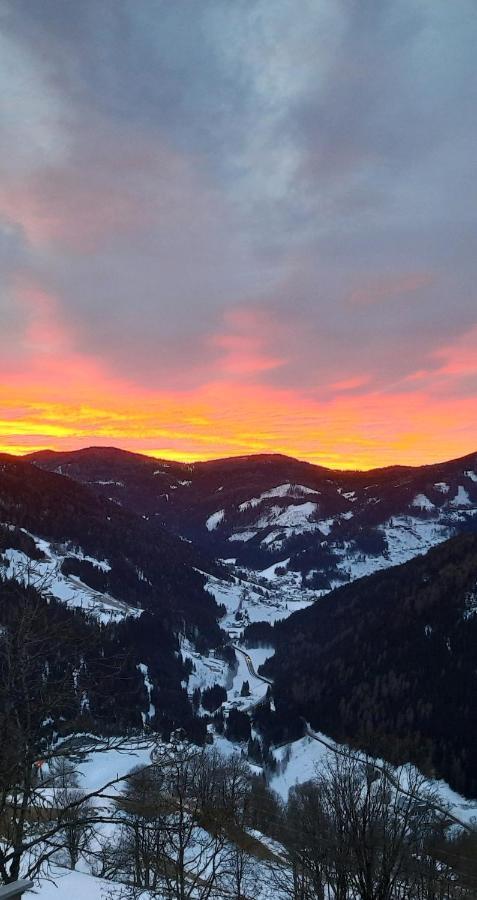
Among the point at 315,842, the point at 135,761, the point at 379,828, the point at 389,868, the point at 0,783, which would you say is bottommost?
the point at 135,761

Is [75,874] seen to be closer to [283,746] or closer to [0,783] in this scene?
[0,783]

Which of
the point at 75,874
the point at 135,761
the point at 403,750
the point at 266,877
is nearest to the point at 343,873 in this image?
the point at 75,874

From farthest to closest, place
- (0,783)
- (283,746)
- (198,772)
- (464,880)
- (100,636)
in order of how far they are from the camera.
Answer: (283,746) → (198,772) → (464,880) → (100,636) → (0,783)

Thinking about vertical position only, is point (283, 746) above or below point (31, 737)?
below

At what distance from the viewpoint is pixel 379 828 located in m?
42.9

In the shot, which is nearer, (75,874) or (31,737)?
(31,737)

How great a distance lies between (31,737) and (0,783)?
5.58 ft

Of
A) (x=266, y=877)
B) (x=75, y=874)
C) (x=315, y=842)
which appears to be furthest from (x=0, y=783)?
(x=266, y=877)

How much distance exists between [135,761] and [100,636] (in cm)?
15168

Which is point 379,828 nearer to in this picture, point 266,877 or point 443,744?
point 266,877

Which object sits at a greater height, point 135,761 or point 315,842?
point 315,842

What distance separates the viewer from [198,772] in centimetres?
6519

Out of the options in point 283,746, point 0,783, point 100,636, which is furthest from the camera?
point 283,746

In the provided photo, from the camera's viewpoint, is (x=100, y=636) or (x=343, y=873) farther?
(x=343, y=873)
